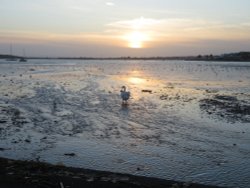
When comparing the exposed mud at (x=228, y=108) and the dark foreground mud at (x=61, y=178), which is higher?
the dark foreground mud at (x=61, y=178)

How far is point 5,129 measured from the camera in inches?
591

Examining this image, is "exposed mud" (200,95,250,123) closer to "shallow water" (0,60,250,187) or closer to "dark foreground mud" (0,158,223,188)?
"shallow water" (0,60,250,187)

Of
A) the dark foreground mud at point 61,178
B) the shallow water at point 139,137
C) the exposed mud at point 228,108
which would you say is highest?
the dark foreground mud at point 61,178

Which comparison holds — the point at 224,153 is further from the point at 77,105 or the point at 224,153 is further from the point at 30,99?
the point at 30,99

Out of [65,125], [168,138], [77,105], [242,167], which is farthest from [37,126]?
[242,167]

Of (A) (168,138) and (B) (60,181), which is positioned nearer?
(B) (60,181)

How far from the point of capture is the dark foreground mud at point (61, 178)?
8211 millimetres

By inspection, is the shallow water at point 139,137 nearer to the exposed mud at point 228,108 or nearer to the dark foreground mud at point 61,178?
the exposed mud at point 228,108

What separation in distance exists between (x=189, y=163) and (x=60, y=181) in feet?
14.0

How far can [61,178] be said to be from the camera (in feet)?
28.2

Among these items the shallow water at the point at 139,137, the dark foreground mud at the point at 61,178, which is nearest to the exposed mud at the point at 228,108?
the shallow water at the point at 139,137

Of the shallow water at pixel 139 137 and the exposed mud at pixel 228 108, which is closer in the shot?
the shallow water at pixel 139 137

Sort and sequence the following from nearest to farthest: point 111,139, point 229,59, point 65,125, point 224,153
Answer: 1. point 224,153
2. point 111,139
3. point 65,125
4. point 229,59

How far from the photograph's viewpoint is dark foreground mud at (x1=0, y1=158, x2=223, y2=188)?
8.21 meters
